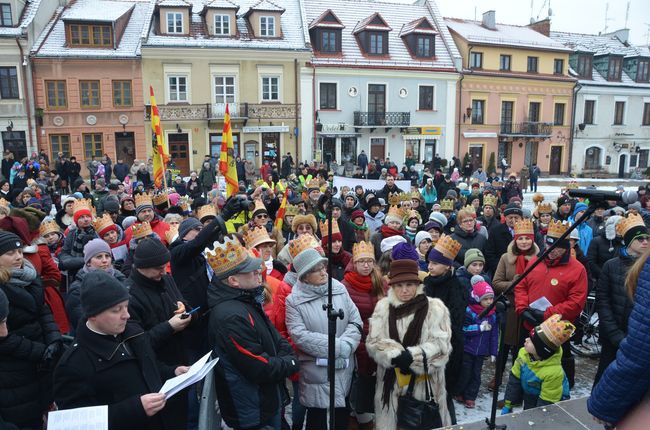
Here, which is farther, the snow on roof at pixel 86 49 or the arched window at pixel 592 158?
the arched window at pixel 592 158

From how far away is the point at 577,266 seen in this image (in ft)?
14.9

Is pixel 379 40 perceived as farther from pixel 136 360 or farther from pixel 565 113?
pixel 136 360

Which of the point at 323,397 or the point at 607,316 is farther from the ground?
the point at 607,316

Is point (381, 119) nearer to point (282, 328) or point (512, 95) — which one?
point (512, 95)

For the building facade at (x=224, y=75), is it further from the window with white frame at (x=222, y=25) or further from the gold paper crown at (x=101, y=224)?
the gold paper crown at (x=101, y=224)

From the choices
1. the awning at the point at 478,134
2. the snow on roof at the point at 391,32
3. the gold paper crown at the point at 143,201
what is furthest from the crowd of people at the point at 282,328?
the awning at the point at 478,134

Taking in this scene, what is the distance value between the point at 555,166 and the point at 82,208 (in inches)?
1341

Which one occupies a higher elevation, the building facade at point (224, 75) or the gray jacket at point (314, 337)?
the building facade at point (224, 75)

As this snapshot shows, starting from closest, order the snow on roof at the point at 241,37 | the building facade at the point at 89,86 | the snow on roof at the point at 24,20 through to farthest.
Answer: the snow on roof at the point at 24,20 → the building facade at the point at 89,86 → the snow on roof at the point at 241,37

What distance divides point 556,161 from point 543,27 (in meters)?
9.64

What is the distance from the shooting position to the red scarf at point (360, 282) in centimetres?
437

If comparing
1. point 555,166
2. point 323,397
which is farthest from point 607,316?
point 555,166

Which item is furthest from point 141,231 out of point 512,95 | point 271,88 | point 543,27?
point 543,27

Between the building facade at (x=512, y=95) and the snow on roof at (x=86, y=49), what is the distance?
19321 millimetres
